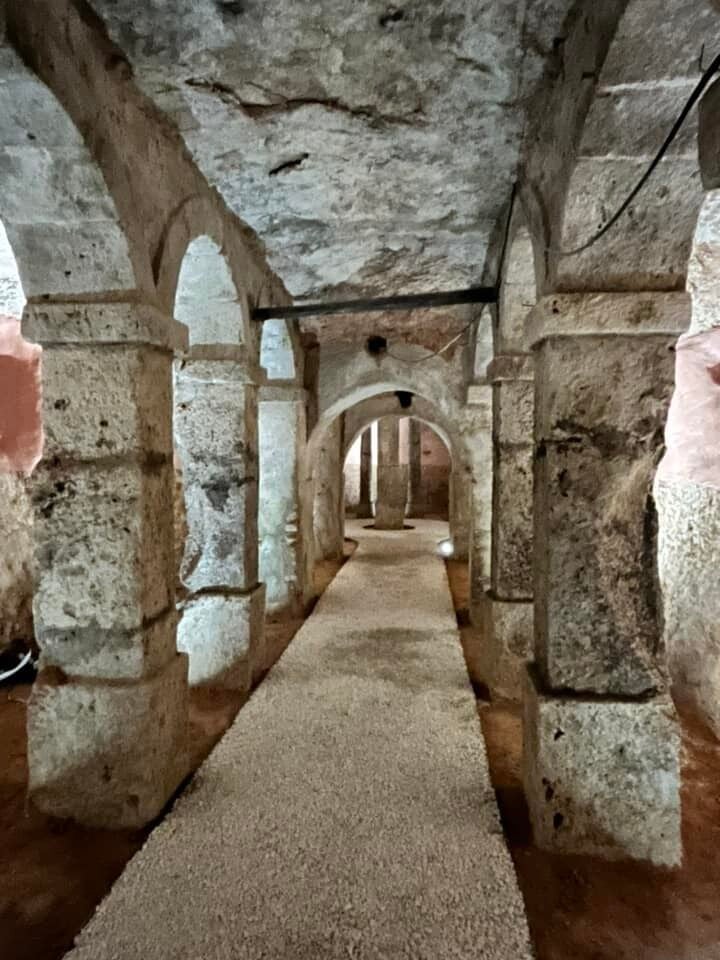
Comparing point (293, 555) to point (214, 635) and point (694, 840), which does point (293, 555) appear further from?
point (694, 840)

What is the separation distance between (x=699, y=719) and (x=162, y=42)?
4.26 meters

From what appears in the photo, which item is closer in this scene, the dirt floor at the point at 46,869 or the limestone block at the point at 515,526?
the dirt floor at the point at 46,869

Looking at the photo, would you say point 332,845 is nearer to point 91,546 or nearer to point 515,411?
point 91,546

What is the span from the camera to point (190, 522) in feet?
12.7

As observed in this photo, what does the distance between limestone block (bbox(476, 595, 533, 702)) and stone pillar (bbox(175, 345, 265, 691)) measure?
1.59 metres

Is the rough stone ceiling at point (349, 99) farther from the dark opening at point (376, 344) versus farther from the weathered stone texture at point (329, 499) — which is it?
the weathered stone texture at point (329, 499)

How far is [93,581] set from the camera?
7.58 ft

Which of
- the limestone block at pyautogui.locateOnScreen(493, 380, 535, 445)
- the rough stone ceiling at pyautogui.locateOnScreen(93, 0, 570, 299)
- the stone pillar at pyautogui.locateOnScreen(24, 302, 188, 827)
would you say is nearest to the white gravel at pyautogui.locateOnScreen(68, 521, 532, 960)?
the stone pillar at pyautogui.locateOnScreen(24, 302, 188, 827)

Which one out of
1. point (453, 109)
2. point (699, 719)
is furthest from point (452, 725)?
point (453, 109)

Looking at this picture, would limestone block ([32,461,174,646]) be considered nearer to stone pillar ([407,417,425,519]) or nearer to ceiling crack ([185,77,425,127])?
ceiling crack ([185,77,425,127])

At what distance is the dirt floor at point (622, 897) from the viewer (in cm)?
177

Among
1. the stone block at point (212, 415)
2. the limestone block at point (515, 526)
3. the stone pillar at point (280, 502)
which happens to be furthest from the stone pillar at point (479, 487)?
the stone block at point (212, 415)

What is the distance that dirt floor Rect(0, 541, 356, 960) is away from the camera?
1.82 metres

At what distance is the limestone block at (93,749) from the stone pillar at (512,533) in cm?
220
